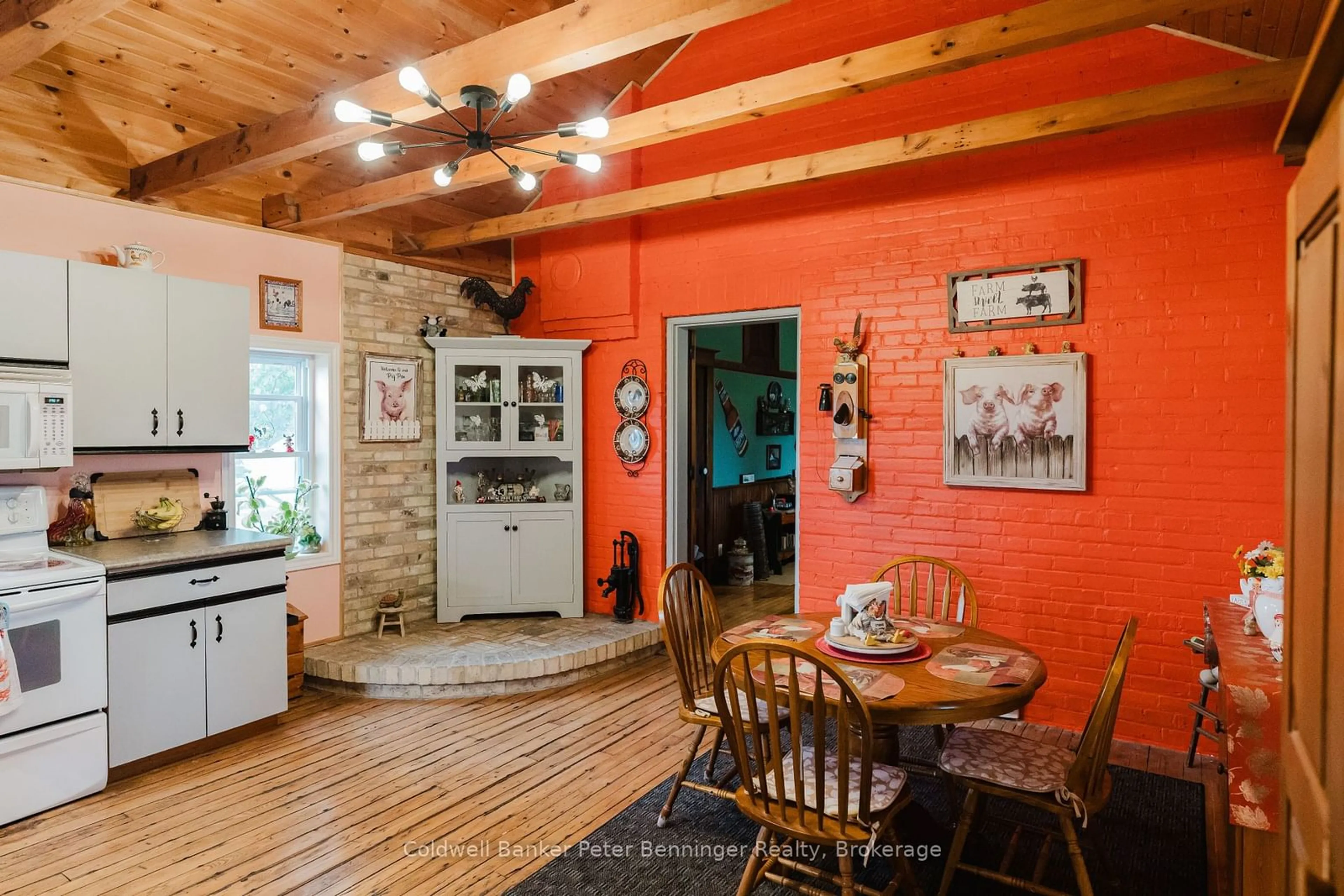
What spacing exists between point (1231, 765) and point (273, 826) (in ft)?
10.5

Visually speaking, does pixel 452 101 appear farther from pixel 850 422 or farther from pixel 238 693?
pixel 238 693

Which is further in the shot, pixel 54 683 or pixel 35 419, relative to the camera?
pixel 35 419

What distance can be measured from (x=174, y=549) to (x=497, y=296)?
2.98 m

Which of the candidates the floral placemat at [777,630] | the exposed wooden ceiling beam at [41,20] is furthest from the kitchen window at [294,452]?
the floral placemat at [777,630]

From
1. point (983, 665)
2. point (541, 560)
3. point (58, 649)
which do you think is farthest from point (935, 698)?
point (541, 560)

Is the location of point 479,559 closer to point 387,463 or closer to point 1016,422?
point 387,463

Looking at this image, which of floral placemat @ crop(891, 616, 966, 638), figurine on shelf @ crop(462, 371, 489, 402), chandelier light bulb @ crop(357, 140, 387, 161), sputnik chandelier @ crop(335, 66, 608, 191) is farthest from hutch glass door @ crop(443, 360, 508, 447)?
floral placemat @ crop(891, 616, 966, 638)

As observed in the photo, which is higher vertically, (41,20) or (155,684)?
(41,20)

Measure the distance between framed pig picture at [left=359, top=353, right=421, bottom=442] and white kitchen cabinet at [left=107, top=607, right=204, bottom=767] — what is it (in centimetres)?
185

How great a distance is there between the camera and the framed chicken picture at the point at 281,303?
15.2ft

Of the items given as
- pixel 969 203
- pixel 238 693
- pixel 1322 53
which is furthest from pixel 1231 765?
pixel 238 693

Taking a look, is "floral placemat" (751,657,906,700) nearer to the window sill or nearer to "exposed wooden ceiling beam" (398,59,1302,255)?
"exposed wooden ceiling beam" (398,59,1302,255)

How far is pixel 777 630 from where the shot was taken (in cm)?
307

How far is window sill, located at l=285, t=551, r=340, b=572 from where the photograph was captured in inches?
187
